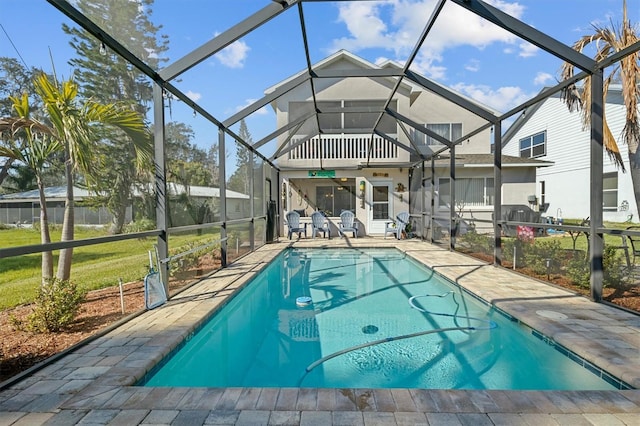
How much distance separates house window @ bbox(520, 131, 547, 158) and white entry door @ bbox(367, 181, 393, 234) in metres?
8.33

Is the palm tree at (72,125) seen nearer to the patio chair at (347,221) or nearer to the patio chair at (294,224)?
the patio chair at (294,224)

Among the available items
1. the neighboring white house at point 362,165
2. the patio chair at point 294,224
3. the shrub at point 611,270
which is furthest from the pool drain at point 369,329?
the neighboring white house at point 362,165

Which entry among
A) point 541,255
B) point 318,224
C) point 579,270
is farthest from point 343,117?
point 579,270

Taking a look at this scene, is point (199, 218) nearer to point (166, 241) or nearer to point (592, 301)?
point (166, 241)

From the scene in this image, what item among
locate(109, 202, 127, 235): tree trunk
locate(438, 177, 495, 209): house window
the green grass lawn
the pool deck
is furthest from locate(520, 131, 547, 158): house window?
locate(109, 202, 127, 235): tree trunk

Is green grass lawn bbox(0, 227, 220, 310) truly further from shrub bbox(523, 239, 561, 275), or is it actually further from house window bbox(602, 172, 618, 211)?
house window bbox(602, 172, 618, 211)

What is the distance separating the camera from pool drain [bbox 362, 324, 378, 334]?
3939 millimetres

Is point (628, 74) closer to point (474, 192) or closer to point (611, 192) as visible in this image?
point (611, 192)

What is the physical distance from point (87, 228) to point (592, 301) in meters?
5.87

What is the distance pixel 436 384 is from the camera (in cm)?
279

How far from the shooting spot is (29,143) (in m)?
2.79

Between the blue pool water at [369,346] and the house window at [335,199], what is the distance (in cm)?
700

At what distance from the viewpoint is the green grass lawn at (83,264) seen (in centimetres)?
321

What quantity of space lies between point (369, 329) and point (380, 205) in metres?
8.52
